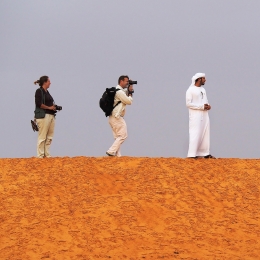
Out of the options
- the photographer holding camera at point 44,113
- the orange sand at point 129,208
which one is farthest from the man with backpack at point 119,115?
the photographer holding camera at point 44,113

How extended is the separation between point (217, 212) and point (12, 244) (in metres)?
4.05

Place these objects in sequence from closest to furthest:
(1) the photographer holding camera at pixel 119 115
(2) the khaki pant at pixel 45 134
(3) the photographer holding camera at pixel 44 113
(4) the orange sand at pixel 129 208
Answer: (4) the orange sand at pixel 129 208
(3) the photographer holding camera at pixel 44 113
(2) the khaki pant at pixel 45 134
(1) the photographer holding camera at pixel 119 115

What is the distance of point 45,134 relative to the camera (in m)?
17.4

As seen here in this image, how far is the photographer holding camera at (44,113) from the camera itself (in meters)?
17.2

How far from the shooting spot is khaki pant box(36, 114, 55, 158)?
1733cm

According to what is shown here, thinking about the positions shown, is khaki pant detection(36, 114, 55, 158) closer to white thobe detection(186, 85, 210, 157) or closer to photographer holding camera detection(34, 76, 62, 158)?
photographer holding camera detection(34, 76, 62, 158)

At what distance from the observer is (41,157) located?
57.5 ft

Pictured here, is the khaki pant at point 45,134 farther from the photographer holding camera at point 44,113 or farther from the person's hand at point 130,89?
the person's hand at point 130,89

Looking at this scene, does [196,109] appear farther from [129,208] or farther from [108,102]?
[129,208]

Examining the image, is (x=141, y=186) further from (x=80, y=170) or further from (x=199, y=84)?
(x=199, y=84)

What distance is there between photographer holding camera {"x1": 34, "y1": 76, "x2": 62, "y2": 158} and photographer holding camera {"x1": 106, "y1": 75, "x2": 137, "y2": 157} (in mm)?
1210

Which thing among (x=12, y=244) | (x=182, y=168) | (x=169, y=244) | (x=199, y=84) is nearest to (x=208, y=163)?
(x=182, y=168)

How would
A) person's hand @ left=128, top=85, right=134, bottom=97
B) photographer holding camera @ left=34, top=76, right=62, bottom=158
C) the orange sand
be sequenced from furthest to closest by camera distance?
1. person's hand @ left=128, top=85, right=134, bottom=97
2. photographer holding camera @ left=34, top=76, right=62, bottom=158
3. the orange sand

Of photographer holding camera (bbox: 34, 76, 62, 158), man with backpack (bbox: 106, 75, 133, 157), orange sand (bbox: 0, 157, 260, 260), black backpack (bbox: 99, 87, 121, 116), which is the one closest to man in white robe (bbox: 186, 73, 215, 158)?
orange sand (bbox: 0, 157, 260, 260)
